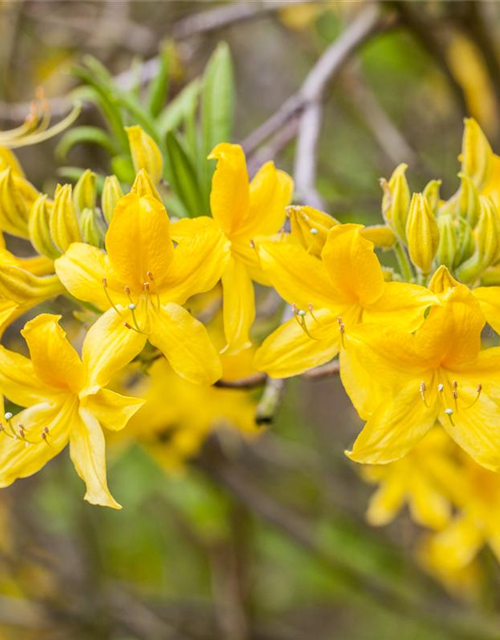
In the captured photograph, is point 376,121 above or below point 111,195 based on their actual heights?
below

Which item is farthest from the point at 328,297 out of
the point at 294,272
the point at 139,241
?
the point at 139,241

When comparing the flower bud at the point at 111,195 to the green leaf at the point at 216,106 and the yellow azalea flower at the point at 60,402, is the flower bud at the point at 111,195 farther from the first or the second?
the green leaf at the point at 216,106

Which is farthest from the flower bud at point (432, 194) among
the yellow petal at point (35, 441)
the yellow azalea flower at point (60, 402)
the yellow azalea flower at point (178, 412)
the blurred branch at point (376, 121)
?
the blurred branch at point (376, 121)

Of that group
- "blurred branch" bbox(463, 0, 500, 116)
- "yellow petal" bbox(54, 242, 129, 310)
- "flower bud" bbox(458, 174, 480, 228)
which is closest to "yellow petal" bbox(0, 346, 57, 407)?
"yellow petal" bbox(54, 242, 129, 310)

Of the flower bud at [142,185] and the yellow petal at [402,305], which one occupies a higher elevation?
the flower bud at [142,185]

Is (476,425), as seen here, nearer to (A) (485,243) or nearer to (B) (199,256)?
(A) (485,243)

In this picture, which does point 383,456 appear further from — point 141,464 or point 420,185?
point 141,464

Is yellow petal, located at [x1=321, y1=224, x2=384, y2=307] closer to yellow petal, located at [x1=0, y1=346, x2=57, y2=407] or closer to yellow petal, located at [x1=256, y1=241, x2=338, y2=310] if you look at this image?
yellow petal, located at [x1=256, y1=241, x2=338, y2=310]

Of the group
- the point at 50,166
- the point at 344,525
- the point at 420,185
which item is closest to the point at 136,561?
the point at 344,525
